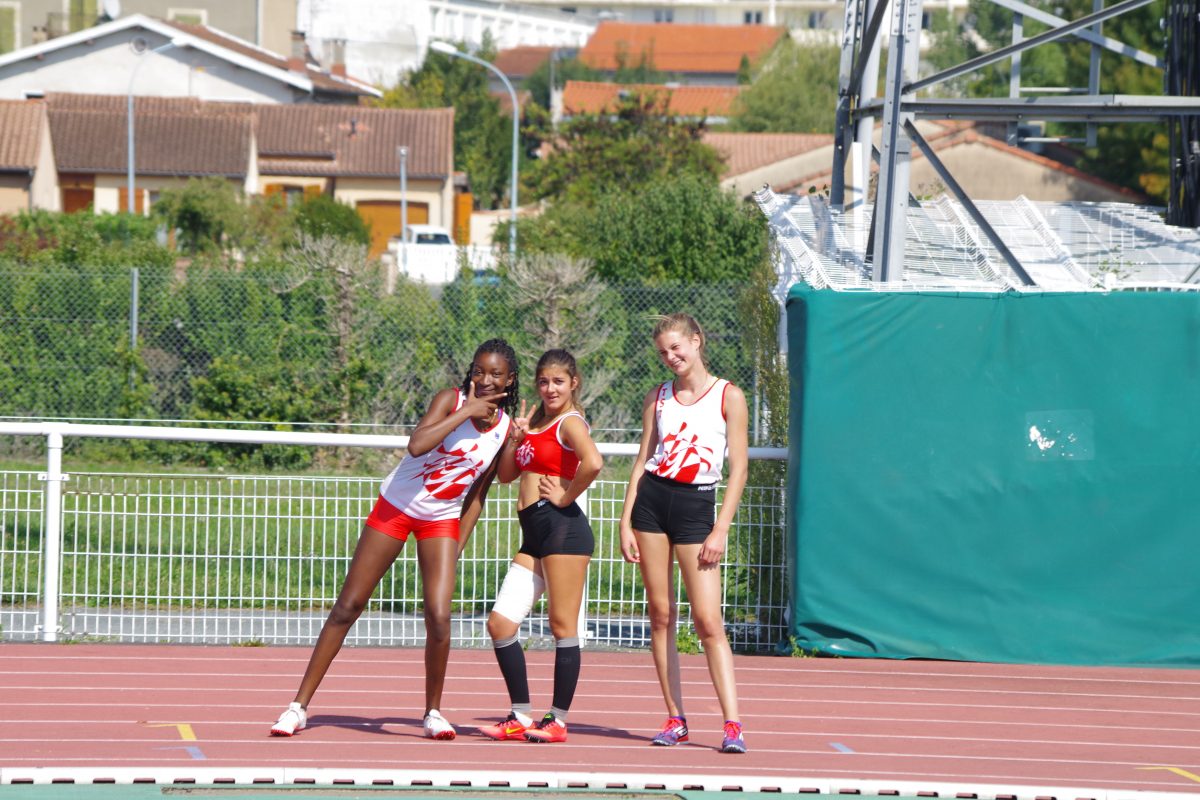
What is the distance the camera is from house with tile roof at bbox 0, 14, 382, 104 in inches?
2234

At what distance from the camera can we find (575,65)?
98.1 m

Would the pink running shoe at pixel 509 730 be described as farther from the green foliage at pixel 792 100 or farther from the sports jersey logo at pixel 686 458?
the green foliage at pixel 792 100

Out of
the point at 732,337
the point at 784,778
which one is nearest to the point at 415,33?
the point at 732,337

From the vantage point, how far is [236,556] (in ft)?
30.5

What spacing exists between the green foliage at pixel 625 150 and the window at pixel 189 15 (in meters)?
31.8

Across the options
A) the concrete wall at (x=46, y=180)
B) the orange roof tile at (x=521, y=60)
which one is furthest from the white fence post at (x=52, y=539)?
the orange roof tile at (x=521, y=60)

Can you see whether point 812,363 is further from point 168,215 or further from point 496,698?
point 168,215

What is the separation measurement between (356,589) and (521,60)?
106146 millimetres

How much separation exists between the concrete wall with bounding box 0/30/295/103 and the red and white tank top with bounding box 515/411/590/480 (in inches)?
2104

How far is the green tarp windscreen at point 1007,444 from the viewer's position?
9297 millimetres

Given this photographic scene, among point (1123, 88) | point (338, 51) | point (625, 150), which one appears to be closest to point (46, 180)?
point (625, 150)

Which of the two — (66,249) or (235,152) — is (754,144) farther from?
(66,249)

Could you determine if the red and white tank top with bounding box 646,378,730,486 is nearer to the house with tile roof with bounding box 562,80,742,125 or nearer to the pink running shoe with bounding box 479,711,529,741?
the pink running shoe with bounding box 479,711,529,741

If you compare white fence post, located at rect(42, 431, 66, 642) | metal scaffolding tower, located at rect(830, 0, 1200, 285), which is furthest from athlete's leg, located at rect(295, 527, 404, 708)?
metal scaffolding tower, located at rect(830, 0, 1200, 285)
